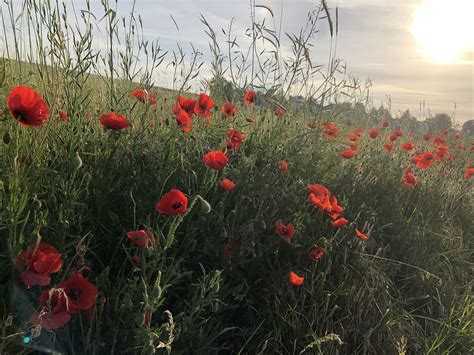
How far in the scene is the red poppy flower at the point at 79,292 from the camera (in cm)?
128

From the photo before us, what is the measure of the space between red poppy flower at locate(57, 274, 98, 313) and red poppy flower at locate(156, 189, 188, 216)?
31 centimetres

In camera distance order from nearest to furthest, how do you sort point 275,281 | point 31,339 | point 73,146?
1. point 31,339
2. point 73,146
3. point 275,281

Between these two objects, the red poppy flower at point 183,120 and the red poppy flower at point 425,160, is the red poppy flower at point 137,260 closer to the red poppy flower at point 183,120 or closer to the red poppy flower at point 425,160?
the red poppy flower at point 183,120

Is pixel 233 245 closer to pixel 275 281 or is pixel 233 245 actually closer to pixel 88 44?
pixel 275 281

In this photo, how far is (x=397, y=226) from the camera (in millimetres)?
2805

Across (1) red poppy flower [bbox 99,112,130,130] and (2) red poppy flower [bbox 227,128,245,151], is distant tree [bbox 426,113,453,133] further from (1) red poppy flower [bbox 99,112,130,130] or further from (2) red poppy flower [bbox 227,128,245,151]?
(1) red poppy flower [bbox 99,112,130,130]

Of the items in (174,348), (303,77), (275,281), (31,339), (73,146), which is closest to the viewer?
(31,339)

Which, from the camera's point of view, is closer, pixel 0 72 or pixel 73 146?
pixel 73 146

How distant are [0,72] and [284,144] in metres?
1.48

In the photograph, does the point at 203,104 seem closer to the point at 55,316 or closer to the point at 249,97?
the point at 249,97

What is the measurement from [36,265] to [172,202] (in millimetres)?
425

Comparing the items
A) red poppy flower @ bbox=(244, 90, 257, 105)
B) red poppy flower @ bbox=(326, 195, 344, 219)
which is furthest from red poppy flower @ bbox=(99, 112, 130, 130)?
red poppy flower @ bbox=(244, 90, 257, 105)

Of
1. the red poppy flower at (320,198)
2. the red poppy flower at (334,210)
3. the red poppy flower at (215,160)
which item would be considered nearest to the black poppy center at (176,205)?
the red poppy flower at (215,160)

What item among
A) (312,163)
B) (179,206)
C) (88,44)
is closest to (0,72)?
(88,44)
